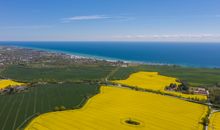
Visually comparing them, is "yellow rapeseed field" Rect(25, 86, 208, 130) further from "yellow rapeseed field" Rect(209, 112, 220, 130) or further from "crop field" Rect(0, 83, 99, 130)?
"crop field" Rect(0, 83, 99, 130)

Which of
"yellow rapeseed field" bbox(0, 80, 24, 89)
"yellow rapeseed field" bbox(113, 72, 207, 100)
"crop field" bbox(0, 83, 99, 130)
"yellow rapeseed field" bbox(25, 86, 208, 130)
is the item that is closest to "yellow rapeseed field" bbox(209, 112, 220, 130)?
"yellow rapeseed field" bbox(25, 86, 208, 130)

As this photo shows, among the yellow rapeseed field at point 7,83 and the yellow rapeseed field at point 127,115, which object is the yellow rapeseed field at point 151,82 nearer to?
the yellow rapeseed field at point 127,115

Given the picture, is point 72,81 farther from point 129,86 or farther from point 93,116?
point 93,116

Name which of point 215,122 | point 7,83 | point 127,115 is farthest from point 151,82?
point 7,83

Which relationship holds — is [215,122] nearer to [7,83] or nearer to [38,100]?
[38,100]

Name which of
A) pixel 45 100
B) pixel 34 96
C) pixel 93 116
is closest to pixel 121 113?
pixel 93 116

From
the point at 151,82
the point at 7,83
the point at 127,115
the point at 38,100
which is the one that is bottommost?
the point at 38,100
